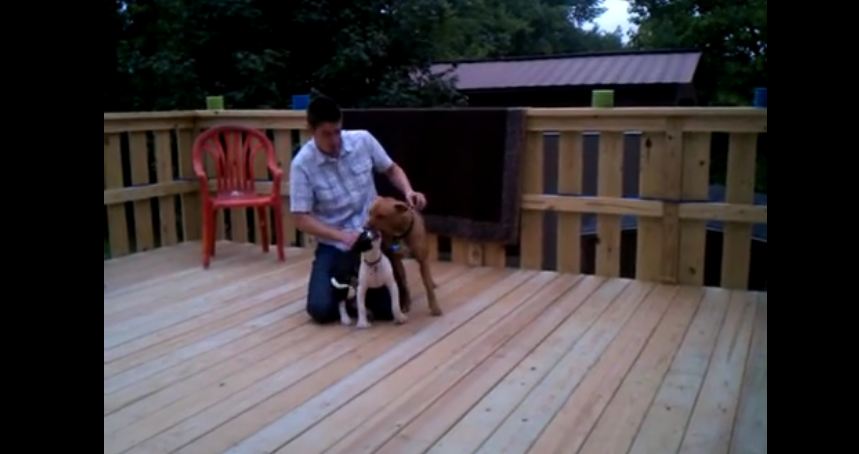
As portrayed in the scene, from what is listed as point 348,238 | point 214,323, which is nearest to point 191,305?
point 214,323

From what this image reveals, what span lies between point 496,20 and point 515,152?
13.7 metres

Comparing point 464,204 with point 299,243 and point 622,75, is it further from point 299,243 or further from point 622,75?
point 622,75

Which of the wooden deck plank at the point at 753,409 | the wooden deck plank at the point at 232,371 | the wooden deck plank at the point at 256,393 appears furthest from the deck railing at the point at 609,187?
the wooden deck plank at the point at 232,371

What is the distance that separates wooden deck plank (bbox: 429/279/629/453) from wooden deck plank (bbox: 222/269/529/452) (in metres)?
0.37

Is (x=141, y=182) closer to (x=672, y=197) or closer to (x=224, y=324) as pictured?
(x=224, y=324)

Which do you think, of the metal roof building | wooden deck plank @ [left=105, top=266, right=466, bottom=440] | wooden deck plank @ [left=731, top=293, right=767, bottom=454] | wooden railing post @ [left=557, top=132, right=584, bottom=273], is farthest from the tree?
wooden deck plank @ [left=105, top=266, right=466, bottom=440]

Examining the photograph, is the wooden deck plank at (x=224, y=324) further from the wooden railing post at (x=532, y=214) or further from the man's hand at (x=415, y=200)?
the wooden railing post at (x=532, y=214)

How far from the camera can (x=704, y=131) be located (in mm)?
3867

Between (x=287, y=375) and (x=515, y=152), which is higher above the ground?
(x=515, y=152)

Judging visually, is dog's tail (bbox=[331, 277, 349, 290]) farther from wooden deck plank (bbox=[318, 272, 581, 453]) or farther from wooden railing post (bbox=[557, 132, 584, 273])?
wooden railing post (bbox=[557, 132, 584, 273])

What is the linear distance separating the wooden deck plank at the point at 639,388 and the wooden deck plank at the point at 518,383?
0.28 m

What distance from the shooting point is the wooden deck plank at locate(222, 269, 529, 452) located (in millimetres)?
2295

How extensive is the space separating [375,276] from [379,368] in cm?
55
